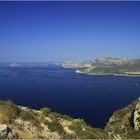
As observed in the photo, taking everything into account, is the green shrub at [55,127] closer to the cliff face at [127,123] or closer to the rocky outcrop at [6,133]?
the rocky outcrop at [6,133]

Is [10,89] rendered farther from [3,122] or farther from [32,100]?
[3,122]

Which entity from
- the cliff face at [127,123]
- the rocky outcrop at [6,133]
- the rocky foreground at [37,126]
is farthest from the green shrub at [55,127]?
the cliff face at [127,123]

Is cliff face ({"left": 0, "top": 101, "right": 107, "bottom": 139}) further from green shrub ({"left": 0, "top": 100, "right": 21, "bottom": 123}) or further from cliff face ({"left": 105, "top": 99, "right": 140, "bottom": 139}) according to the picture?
cliff face ({"left": 105, "top": 99, "right": 140, "bottom": 139})

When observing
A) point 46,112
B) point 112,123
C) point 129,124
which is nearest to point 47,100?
point 112,123

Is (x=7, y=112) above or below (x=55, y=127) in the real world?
above

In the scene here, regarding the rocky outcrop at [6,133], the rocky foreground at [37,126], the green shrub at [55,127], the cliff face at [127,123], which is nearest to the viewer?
the rocky outcrop at [6,133]

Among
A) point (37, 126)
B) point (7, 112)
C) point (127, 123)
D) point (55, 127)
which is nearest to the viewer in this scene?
point (7, 112)

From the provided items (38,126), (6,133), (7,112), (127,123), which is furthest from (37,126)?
(127,123)

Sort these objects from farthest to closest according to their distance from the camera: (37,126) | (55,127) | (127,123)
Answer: (127,123)
(55,127)
(37,126)

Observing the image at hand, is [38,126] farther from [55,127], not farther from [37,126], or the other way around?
[55,127]

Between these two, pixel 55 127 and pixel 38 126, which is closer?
pixel 38 126

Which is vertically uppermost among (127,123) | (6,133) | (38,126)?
(6,133)

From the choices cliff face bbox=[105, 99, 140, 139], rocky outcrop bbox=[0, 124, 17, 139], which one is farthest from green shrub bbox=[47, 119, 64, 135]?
cliff face bbox=[105, 99, 140, 139]
